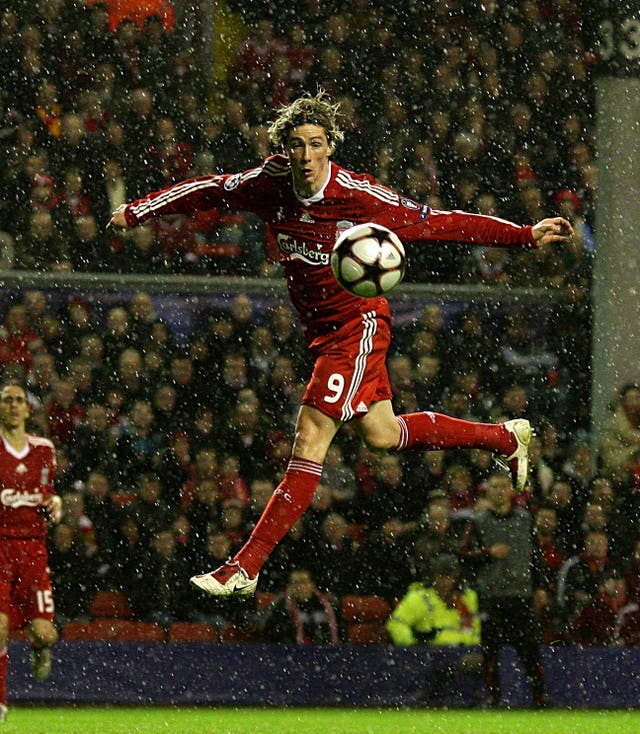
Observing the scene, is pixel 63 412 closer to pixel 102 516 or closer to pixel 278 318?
pixel 102 516

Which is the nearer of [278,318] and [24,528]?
[24,528]

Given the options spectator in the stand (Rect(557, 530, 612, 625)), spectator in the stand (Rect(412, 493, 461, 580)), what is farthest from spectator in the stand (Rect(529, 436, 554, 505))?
spectator in the stand (Rect(412, 493, 461, 580))

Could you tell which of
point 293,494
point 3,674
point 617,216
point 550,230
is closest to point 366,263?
point 550,230

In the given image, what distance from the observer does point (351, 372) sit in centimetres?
681

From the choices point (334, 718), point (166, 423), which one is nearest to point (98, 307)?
point (166, 423)

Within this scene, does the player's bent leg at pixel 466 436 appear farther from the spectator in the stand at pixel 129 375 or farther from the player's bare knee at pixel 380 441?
the spectator in the stand at pixel 129 375

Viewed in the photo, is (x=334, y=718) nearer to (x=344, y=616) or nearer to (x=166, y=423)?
(x=344, y=616)

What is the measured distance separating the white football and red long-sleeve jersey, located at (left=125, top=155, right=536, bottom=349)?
247 millimetres

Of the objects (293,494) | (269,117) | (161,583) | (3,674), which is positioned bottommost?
(3,674)

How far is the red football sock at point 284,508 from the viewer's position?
21.7 feet

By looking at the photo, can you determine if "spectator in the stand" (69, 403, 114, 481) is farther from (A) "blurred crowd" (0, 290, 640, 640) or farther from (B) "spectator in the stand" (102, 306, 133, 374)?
(B) "spectator in the stand" (102, 306, 133, 374)

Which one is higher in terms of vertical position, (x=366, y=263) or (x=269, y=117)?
(x=269, y=117)

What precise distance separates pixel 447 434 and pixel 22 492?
3513mm

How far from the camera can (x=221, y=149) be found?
12180mm
